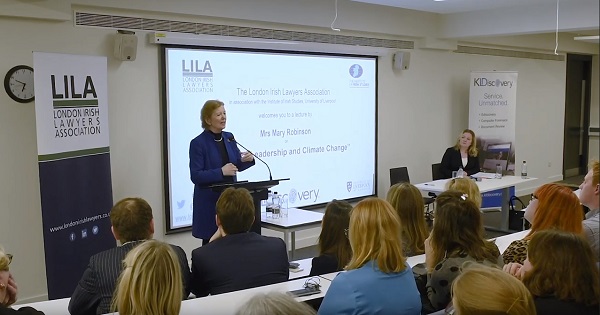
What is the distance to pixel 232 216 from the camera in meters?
2.96

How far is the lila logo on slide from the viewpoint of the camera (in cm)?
722

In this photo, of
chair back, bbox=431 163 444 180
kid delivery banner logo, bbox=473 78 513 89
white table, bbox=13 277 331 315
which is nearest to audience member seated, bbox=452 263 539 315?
white table, bbox=13 277 331 315

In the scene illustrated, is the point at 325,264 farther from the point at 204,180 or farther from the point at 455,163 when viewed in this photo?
the point at 455,163

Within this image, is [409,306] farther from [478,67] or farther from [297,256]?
[478,67]

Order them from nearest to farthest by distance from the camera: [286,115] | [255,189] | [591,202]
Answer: [591,202] < [255,189] < [286,115]

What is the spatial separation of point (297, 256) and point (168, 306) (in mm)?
4626

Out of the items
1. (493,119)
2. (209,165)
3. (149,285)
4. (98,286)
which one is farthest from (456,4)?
(149,285)

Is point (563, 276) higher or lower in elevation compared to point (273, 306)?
lower

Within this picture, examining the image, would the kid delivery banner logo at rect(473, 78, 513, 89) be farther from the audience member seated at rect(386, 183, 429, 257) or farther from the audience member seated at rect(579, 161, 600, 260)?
the audience member seated at rect(386, 183, 429, 257)

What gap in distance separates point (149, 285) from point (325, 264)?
1298 mm

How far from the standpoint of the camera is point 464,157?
7.46 metres

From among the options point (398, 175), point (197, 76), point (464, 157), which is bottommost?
point (398, 175)

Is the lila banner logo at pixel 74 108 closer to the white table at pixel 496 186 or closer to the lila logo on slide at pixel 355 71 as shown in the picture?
the lila logo on slide at pixel 355 71

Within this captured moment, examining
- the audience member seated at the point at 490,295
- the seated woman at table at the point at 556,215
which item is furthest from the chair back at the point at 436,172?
the audience member seated at the point at 490,295
